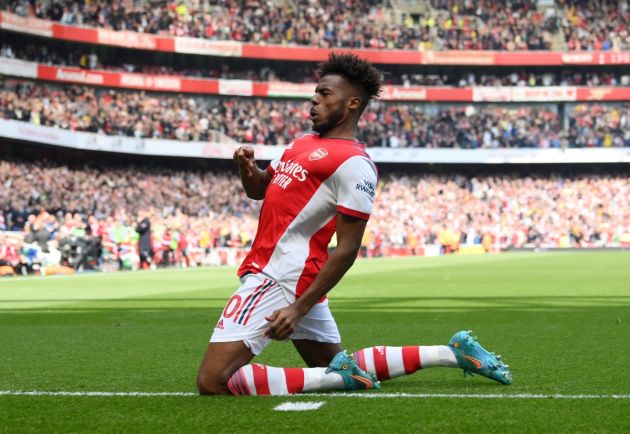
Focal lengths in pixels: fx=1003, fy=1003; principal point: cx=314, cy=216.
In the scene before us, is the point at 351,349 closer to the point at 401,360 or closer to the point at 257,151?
the point at 401,360

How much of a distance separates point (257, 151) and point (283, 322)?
49.9 m

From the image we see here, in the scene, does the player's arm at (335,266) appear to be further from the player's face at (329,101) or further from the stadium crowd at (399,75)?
the stadium crowd at (399,75)

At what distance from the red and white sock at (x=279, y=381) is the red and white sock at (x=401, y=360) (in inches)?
17.2

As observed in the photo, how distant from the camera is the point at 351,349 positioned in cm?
866

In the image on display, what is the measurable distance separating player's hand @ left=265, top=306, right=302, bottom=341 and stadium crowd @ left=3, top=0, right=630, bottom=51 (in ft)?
164

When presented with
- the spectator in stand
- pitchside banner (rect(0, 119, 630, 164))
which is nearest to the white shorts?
the spectator in stand

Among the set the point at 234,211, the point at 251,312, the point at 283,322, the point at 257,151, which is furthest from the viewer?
the point at 257,151

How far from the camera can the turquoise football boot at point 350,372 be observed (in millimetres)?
5641

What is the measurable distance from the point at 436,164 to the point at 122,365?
53.1m

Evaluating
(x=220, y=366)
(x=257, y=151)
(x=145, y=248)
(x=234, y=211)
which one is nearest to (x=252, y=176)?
(x=220, y=366)

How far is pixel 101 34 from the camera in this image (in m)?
50.0


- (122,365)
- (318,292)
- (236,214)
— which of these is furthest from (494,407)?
(236,214)

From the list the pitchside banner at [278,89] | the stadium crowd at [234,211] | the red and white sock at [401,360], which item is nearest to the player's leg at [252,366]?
the red and white sock at [401,360]

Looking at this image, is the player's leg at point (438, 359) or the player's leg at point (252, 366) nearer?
the player's leg at point (252, 366)
